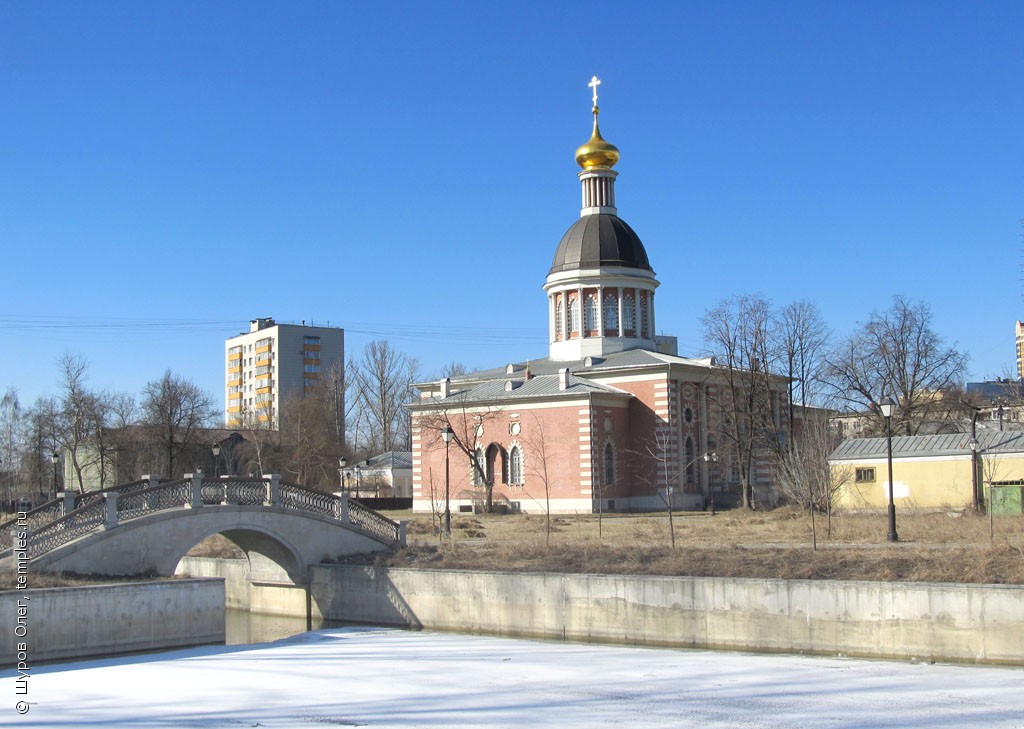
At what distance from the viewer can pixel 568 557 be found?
31.1 meters

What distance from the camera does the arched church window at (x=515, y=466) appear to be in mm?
56531

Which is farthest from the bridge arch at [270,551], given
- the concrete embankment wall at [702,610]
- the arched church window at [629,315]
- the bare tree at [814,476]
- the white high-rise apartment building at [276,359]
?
the white high-rise apartment building at [276,359]

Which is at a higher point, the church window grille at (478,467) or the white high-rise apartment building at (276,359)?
the white high-rise apartment building at (276,359)

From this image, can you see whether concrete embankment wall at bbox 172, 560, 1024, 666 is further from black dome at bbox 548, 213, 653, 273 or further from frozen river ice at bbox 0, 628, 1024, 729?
black dome at bbox 548, 213, 653, 273

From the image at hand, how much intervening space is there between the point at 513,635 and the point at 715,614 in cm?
551

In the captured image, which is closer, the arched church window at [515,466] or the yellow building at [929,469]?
the yellow building at [929,469]

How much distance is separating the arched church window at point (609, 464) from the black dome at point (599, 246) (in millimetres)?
10431

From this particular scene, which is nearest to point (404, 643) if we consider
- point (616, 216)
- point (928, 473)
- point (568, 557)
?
point (568, 557)

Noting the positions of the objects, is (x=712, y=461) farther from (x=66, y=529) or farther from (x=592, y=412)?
(x=66, y=529)

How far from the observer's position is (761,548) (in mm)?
30422

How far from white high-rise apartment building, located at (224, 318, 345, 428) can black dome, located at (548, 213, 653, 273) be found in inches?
2525

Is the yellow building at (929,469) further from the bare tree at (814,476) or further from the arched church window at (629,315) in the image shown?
the arched church window at (629,315)

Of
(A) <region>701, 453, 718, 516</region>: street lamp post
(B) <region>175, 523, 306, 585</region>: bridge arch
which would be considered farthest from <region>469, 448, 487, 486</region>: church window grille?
(B) <region>175, 523, 306, 585</region>: bridge arch

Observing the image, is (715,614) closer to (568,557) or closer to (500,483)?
(568,557)
